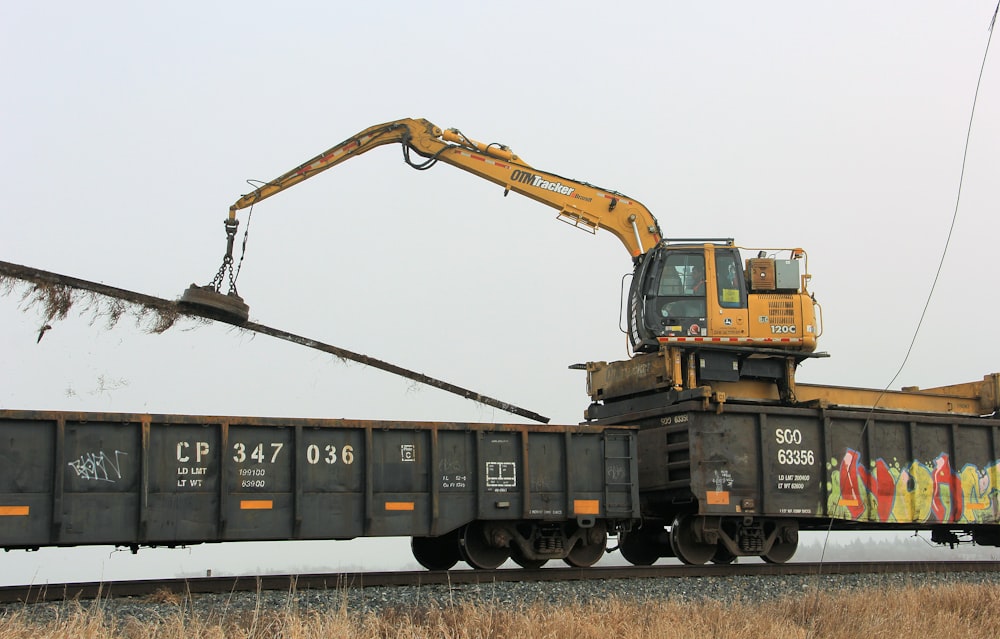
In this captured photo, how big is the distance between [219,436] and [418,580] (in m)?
3.19

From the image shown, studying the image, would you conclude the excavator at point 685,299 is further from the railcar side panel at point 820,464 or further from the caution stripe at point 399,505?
the caution stripe at point 399,505

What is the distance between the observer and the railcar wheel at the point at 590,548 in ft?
53.6

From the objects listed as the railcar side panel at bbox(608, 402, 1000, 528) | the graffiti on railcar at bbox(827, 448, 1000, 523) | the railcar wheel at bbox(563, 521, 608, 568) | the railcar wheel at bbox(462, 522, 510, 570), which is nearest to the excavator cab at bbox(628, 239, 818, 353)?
the railcar side panel at bbox(608, 402, 1000, 528)

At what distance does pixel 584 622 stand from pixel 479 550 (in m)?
5.17

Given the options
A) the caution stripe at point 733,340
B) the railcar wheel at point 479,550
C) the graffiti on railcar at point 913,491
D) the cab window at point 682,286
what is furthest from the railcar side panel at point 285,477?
the graffiti on railcar at point 913,491

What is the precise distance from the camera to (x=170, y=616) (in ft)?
35.1

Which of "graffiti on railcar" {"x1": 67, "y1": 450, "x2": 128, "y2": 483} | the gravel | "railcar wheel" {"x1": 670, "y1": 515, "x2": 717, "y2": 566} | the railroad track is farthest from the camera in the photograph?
"railcar wheel" {"x1": 670, "y1": 515, "x2": 717, "y2": 566}

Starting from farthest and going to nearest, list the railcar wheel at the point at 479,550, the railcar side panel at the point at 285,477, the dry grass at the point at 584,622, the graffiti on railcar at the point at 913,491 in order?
the graffiti on railcar at the point at 913,491 < the railcar wheel at the point at 479,550 < the railcar side panel at the point at 285,477 < the dry grass at the point at 584,622

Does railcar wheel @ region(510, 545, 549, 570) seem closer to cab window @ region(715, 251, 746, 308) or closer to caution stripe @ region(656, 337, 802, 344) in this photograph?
caution stripe @ region(656, 337, 802, 344)

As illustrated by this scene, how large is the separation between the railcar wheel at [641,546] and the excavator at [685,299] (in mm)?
2546

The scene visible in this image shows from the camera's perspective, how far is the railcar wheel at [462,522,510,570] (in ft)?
51.4

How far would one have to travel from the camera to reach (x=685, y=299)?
59.4 feet

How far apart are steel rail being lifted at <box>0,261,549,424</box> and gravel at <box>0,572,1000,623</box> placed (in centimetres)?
436

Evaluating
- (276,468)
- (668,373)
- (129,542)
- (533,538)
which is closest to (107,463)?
(129,542)
